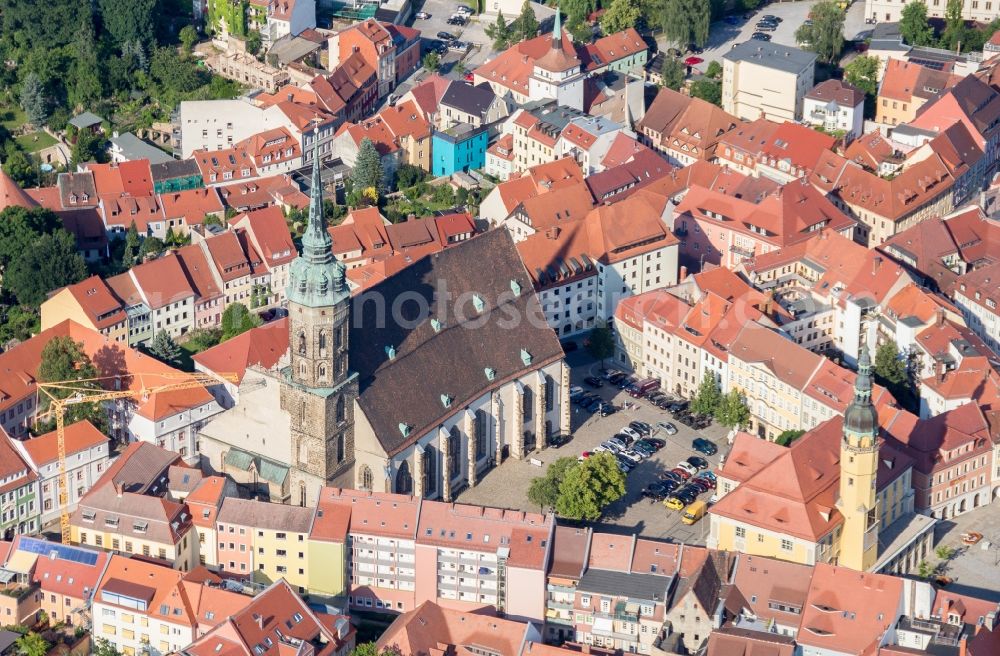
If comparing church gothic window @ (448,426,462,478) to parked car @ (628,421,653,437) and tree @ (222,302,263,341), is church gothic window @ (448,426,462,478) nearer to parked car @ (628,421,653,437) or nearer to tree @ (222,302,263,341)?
parked car @ (628,421,653,437)

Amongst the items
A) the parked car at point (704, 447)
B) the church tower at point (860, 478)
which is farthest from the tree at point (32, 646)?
the church tower at point (860, 478)

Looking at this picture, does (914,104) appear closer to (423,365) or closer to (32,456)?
(423,365)

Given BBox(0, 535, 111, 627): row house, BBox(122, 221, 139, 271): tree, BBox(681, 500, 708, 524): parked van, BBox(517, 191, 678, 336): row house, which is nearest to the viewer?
BBox(0, 535, 111, 627): row house

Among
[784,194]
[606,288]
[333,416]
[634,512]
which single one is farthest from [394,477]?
[784,194]

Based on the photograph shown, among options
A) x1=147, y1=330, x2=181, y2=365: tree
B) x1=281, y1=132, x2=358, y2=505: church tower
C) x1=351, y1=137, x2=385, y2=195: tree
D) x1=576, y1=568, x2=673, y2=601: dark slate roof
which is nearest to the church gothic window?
x1=281, y1=132, x2=358, y2=505: church tower

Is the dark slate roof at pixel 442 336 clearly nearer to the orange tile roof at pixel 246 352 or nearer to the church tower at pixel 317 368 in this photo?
the church tower at pixel 317 368

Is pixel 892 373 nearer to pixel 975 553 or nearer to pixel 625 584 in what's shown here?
pixel 975 553

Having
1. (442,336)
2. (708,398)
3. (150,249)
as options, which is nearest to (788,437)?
(708,398)
